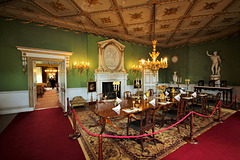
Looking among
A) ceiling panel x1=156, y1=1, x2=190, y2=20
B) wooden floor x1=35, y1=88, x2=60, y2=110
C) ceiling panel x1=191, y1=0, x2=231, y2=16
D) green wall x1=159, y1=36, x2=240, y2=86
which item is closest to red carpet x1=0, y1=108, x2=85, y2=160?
wooden floor x1=35, y1=88, x2=60, y2=110

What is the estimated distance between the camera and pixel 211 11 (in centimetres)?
473

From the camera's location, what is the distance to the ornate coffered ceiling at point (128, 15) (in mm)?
4168

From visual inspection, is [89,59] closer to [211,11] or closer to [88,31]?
[88,31]

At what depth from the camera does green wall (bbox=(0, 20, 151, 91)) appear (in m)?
4.73

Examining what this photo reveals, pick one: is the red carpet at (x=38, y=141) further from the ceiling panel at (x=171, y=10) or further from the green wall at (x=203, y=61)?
the green wall at (x=203, y=61)

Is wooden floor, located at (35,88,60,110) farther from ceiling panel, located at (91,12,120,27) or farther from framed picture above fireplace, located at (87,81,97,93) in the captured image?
ceiling panel, located at (91,12,120,27)

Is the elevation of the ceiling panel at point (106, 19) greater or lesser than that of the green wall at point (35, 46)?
greater

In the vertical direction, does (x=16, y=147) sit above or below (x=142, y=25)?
below

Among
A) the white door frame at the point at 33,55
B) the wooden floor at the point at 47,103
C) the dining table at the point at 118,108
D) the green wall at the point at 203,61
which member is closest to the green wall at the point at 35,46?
the white door frame at the point at 33,55

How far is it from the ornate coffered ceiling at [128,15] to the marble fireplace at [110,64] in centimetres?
72

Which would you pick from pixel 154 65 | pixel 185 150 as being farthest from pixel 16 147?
pixel 154 65

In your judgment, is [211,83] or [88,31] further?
[211,83]

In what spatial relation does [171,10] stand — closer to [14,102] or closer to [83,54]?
[83,54]

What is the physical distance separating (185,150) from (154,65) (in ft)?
9.28
